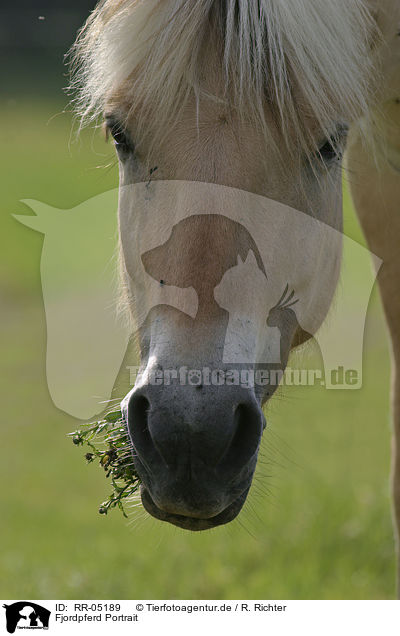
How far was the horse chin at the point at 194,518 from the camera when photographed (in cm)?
164

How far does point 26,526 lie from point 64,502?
44 cm

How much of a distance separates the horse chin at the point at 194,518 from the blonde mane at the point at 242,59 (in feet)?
2.92

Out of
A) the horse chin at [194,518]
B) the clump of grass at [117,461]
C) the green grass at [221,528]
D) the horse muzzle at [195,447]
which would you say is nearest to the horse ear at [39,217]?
the green grass at [221,528]

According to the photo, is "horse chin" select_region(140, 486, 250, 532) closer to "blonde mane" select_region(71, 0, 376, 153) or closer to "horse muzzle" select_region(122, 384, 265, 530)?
"horse muzzle" select_region(122, 384, 265, 530)

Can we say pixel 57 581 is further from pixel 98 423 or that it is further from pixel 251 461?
pixel 251 461

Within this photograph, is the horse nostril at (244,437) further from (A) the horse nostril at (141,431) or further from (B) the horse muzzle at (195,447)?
(A) the horse nostril at (141,431)

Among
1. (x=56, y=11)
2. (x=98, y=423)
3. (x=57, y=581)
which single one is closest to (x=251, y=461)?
(x=98, y=423)

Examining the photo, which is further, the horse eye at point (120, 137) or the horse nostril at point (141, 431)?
the horse eye at point (120, 137)

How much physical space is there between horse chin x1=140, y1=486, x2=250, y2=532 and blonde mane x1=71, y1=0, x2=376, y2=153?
2.92 feet
